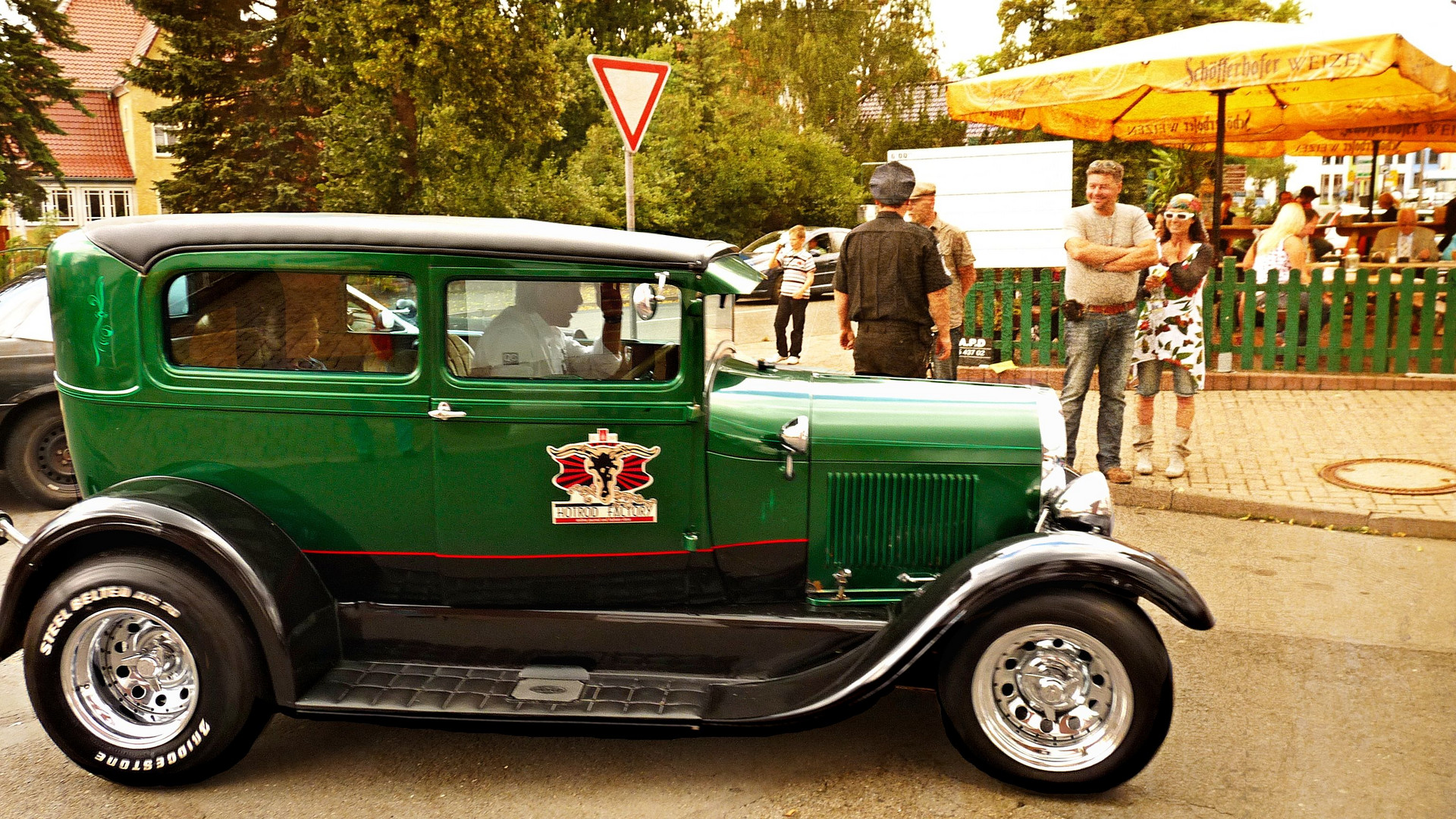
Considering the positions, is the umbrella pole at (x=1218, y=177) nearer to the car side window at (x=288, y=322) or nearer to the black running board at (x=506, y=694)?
the black running board at (x=506, y=694)

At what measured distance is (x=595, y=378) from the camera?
3758 millimetres

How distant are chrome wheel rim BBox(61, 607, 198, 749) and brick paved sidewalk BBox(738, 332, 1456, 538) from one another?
18.0 feet

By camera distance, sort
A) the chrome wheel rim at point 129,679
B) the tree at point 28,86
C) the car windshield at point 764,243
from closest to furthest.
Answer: the chrome wheel rim at point 129,679, the tree at point 28,86, the car windshield at point 764,243

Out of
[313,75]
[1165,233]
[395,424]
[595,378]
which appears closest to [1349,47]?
[1165,233]

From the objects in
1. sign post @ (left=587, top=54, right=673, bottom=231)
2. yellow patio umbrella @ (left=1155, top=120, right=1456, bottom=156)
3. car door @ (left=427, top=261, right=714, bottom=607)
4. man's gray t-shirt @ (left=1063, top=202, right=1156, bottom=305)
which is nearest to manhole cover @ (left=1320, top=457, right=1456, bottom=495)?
man's gray t-shirt @ (left=1063, top=202, right=1156, bottom=305)

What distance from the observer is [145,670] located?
365cm

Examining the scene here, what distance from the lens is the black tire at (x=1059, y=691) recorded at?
3.37 m

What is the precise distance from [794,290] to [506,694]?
9.81 meters

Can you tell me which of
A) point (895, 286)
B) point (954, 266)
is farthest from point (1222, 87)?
point (895, 286)

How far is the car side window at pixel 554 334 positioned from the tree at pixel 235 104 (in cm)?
1811

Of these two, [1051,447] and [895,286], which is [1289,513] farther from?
[1051,447]

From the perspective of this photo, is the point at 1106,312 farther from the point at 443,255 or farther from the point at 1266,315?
the point at 443,255

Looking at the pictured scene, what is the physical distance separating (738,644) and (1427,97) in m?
11.3

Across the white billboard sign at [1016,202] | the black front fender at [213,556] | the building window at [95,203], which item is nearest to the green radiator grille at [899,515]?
the black front fender at [213,556]
